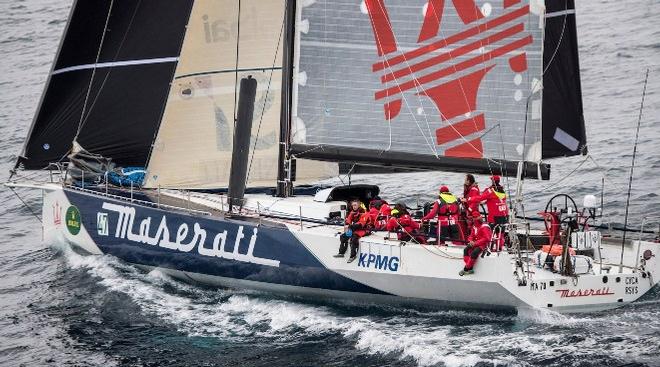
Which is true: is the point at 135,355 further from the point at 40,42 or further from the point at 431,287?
the point at 40,42

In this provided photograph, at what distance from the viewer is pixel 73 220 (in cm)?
2683

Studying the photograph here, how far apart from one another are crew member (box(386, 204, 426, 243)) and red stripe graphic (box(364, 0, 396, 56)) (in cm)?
316

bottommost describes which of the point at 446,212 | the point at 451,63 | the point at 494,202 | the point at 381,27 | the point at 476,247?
the point at 476,247

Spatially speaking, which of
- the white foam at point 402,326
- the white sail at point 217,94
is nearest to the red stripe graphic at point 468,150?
the white foam at point 402,326

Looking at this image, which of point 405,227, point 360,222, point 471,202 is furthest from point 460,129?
point 360,222

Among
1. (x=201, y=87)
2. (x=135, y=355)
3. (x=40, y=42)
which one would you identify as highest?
(x=40, y=42)

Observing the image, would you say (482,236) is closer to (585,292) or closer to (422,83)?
(585,292)

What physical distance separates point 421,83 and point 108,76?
24.4 ft

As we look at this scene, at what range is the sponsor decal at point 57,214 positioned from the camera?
27.1 m

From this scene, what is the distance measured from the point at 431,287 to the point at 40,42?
30.5 m

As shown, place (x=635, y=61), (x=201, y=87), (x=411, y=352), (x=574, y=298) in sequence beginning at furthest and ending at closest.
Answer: (x=635, y=61), (x=201, y=87), (x=574, y=298), (x=411, y=352)

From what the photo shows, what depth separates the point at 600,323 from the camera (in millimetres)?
21391

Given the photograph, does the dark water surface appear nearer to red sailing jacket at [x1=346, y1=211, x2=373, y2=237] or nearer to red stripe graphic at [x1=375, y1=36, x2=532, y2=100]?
red sailing jacket at [x1=346, y1=211, x2=373, y2=237]

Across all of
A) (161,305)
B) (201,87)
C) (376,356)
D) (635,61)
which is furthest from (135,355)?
(635,61)
